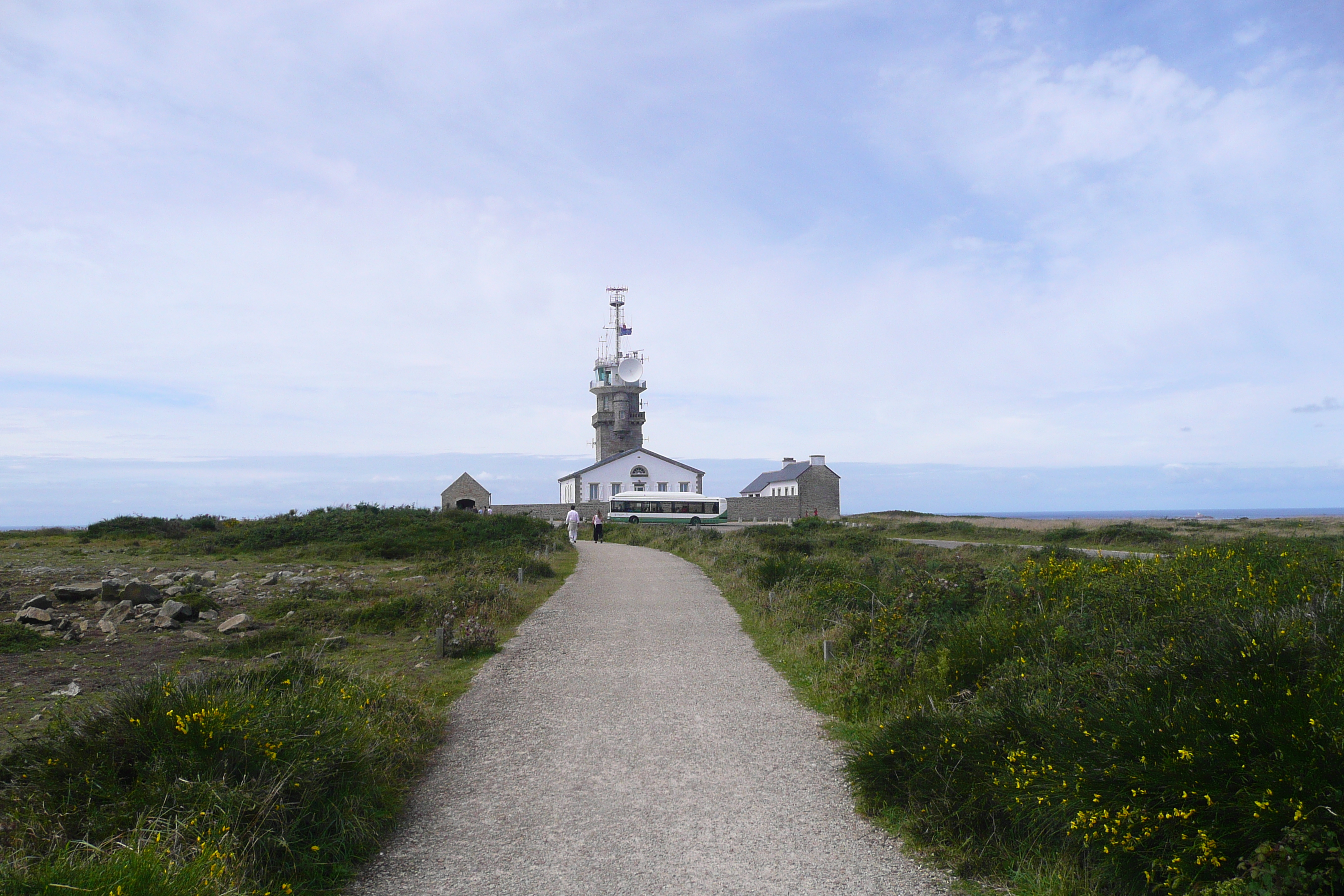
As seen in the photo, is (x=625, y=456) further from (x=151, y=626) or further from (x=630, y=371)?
(x=151, y=626)

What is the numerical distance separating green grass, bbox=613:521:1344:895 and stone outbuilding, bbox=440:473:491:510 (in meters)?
45.7

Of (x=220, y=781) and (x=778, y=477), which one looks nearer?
(x=220, y=781)

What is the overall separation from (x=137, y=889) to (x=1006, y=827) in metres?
4.75

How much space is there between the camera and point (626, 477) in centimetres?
5816

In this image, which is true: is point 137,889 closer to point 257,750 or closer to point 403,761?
point 257,750

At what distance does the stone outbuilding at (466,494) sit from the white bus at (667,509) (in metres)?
8.86

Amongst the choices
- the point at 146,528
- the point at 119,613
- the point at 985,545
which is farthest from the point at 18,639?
the point at 985,545

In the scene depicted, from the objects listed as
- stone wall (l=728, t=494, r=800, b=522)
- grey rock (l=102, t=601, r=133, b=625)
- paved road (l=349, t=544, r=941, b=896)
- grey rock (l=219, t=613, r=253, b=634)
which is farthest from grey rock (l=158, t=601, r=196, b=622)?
stone wall (l=728, t=494, r=800, b=522)

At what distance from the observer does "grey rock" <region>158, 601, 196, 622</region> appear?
13047 mm

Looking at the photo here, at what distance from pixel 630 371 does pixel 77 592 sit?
51394 millimetres

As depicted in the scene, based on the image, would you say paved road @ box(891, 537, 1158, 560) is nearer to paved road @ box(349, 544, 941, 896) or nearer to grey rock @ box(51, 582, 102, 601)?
paved road @ box(349, 544, 941, 896)

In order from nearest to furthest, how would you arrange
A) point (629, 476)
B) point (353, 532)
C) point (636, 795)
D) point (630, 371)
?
point (636, 795), point (353, 532), point (629, 476), point (630, 371)

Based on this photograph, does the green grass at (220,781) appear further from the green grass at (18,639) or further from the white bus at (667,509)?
the white bus at (667,509)

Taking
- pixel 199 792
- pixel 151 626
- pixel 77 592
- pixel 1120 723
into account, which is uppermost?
pixel 1120 723
